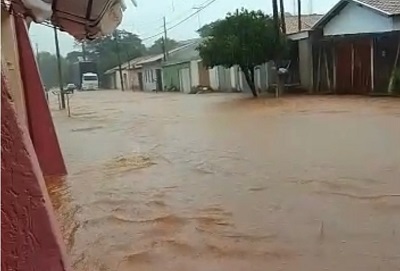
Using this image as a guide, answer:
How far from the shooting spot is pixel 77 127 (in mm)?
17016

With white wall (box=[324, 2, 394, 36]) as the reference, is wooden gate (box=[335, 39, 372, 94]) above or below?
below

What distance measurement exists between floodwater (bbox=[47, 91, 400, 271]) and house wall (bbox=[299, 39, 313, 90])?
980 centimetres

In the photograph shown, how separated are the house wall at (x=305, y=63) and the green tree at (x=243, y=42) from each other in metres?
1.17

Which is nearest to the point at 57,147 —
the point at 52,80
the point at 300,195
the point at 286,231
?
the point at 300,195

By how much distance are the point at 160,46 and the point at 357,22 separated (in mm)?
29465

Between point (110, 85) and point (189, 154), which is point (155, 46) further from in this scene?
point (189, 154)

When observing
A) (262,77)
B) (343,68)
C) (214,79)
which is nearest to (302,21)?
(214,79)

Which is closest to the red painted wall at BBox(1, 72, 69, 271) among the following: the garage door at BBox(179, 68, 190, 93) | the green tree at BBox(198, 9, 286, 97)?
the green tree at BBox(198, 9, 286, 97)

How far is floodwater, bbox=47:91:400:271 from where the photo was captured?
5113 millimetres

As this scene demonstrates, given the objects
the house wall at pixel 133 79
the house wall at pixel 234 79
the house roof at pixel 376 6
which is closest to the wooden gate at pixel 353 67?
the house roof at pixel 376 6

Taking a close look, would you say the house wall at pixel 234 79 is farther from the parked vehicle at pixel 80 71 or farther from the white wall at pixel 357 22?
the parked vehicle at pixel 80 71

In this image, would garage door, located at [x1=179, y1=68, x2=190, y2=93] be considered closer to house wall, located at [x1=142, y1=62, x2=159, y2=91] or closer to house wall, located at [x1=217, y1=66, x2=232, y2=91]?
house wall, located at [x1=217, y1=66, x2=232, y2=91]

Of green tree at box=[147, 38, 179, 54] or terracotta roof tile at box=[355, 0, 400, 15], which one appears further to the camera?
green tree at box=[147, 38, 179, 54]

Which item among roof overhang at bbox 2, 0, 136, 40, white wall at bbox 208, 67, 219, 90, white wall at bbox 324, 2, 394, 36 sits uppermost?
white wall at bbox 324, 2, 394, 36
